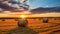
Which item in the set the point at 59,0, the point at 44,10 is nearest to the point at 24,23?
the point at 44,10

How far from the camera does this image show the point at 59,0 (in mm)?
1893

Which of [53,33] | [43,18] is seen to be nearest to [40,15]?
[43,18]

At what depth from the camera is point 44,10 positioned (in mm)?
1877

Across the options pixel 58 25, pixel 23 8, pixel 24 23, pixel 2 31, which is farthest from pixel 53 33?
pixel 2 31

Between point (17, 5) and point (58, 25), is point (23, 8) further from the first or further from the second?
point (58, 25)

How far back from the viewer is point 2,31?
1783 mm

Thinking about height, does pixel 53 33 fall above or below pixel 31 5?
below

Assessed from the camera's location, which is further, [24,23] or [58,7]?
[58,7]

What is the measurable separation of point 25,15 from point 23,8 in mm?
103

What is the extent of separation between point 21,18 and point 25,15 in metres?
0.07

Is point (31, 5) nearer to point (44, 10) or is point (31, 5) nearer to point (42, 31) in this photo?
point (44, 10)

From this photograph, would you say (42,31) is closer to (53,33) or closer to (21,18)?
(53,33)

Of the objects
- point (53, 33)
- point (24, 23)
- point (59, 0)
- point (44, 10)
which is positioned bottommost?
point (53, 33)

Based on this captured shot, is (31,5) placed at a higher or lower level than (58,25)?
higher
